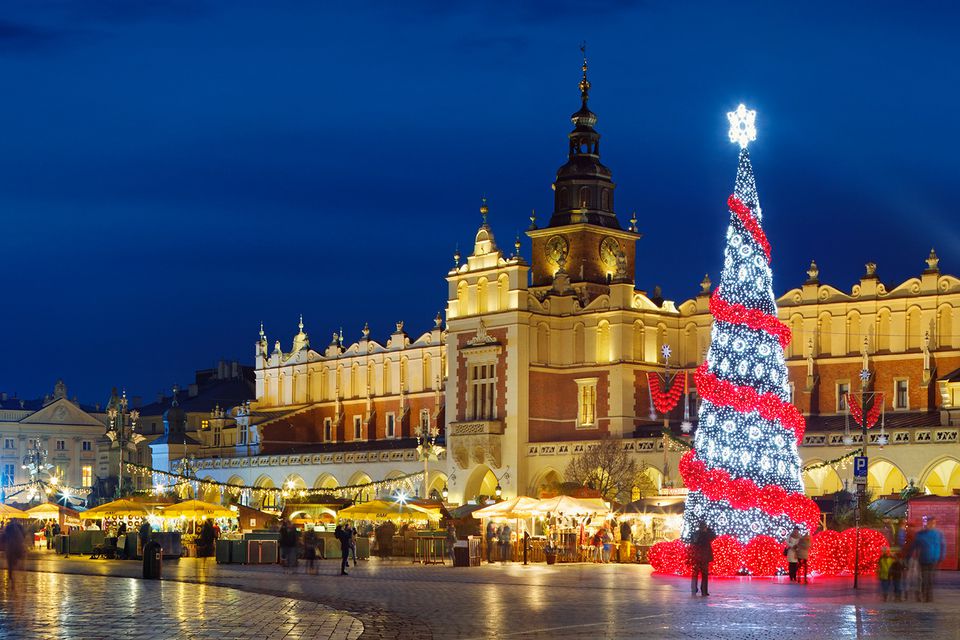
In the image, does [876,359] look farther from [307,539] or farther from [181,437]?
[181,437]

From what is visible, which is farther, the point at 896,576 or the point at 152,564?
the point at 152,564

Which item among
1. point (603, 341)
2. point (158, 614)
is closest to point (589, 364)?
point (603, 341)

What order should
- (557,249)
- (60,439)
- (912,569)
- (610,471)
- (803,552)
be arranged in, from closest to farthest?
(912,569) < (803,552) < (610,471) < (557,249) < (60,439)

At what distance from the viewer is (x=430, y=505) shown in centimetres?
6700

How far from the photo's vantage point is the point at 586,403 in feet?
258

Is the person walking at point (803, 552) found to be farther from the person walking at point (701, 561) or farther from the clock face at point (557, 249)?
the clock face at point (557, 249)

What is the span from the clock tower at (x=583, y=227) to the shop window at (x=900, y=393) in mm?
15798

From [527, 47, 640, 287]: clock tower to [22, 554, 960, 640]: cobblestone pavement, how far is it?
120 ft

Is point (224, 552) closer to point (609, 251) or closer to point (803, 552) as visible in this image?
point (803, 552)

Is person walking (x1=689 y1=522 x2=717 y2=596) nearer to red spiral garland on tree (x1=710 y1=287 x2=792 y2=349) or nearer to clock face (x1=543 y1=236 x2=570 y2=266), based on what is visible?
red spiral garland on tree (x1=710 y1=287 x2=792 y2=349)

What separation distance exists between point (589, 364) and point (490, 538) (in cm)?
2061

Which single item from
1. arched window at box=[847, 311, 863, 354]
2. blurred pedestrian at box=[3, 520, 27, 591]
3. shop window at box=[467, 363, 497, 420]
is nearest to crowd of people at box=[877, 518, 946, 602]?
blurred pedestrian at box=[3, 520, 27, 591]

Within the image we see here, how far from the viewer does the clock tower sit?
82.3m

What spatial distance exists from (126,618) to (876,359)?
5185 cm
